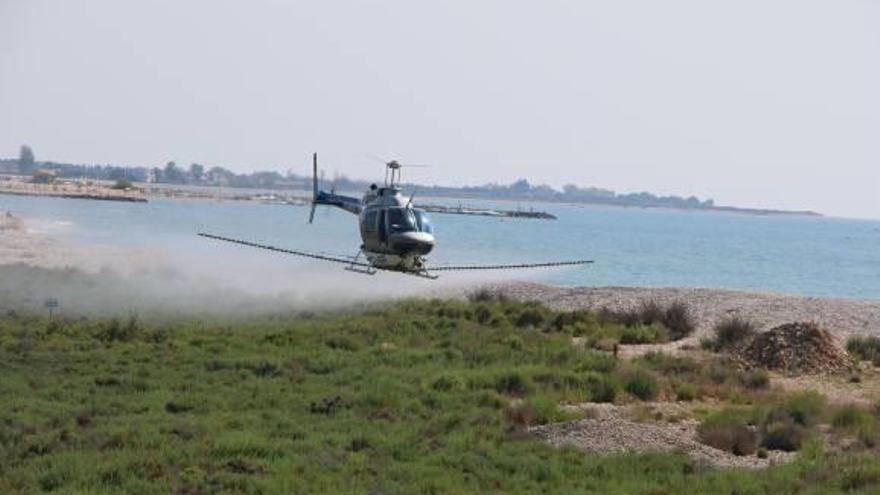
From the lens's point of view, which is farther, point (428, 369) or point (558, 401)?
point (428, 369)

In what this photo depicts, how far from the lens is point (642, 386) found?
23578mm

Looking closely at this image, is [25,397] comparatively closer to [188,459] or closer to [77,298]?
[188,459]

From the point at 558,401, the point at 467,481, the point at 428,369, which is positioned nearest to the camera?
the point at 467,481

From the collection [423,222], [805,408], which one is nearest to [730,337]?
[423,222]

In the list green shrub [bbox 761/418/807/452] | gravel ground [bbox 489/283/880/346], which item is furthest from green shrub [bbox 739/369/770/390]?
gravel ground [bbox 489/283/880/346]

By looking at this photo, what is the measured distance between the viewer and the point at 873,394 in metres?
25.7

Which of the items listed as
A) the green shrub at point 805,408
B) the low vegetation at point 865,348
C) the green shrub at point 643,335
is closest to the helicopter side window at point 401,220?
the green shrub at point 643,335

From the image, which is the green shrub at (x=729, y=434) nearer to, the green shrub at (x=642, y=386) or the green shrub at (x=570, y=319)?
the green shrub at (x=642, y=386)

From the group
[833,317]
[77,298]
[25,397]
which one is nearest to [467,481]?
[25,397]

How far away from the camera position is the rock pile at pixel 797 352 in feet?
94.0

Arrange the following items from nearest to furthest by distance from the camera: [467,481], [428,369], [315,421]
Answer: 1. [467,481]
2. [315,421]
3. [428,369]

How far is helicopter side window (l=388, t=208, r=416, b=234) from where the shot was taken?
3562cm

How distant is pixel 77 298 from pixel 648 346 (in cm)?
1848

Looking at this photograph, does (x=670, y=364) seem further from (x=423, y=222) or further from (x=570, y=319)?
(x=570, y=319)
